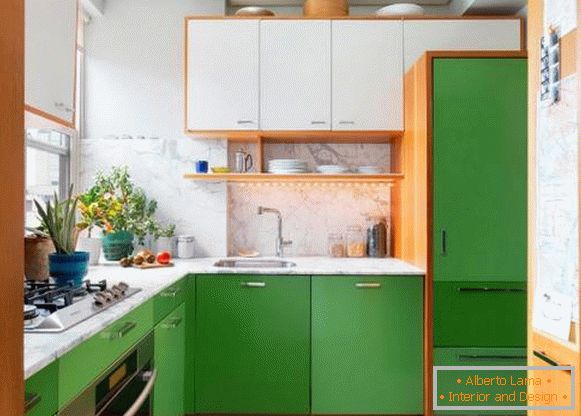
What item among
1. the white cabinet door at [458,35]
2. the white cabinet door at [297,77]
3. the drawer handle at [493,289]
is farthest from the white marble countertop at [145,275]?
the white cabinet door at [458,35]

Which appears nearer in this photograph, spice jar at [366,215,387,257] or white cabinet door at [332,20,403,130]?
white cabinet door at [332,20,403,130]

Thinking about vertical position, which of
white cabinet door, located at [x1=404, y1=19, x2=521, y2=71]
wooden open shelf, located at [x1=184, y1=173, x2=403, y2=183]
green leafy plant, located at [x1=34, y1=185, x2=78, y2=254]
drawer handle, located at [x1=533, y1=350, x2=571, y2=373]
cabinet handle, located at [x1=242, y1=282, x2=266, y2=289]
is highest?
white cabinet door, located at [x1=404, y1=19, x2=521, y2=71]

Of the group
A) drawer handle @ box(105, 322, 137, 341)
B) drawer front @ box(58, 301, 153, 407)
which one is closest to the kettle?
drawer front @ box(58, 301, 153, 407)

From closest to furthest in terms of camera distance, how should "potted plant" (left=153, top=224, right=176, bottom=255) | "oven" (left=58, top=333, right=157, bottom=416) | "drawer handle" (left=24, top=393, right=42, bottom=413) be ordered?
1. "drawer handle" (left=24, top=393, right=42, bottom=413)
2. "oven" (left=58, top=333, right=157, bottom=416)
3. "potted plant" (left=153, top=224, right=176, bottom=255)

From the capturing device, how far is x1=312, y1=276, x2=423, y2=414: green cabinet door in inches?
121

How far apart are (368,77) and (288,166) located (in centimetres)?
73

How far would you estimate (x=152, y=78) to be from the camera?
12.5 ft

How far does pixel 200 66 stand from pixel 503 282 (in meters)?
2.15

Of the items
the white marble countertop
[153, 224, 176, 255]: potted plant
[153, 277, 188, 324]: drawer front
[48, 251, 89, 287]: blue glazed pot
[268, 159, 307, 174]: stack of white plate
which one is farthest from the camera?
[153, 224, 176, 255]: potted plant

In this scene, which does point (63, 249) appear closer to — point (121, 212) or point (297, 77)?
point (121, 212)

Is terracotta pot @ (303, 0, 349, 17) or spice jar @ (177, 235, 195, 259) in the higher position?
terracotta pot @ (303, 0, 349, 17)

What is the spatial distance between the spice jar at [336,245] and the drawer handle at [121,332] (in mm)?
1984

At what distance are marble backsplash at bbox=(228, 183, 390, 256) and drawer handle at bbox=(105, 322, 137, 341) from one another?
1.94m

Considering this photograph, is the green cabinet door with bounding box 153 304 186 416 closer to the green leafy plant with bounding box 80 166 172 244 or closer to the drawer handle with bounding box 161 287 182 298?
the drawer handle with bounding box 161 287 182 298
